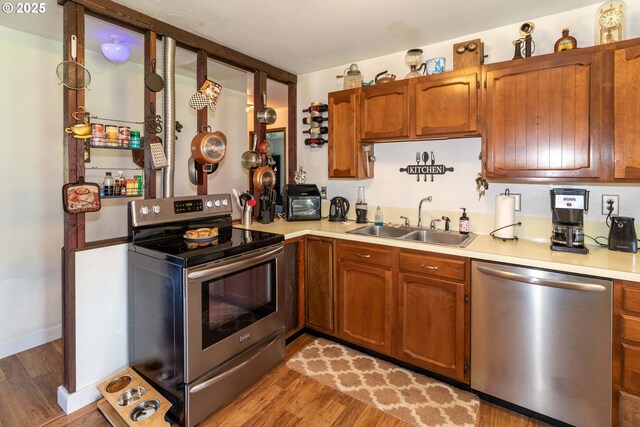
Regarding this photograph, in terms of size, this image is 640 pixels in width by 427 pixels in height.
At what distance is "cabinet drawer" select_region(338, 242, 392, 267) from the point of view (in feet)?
7.45

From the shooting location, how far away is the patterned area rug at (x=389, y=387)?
6.14 feet

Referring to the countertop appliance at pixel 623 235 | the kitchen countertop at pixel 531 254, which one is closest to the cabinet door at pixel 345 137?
the kitchen countertop at pixel 531 254

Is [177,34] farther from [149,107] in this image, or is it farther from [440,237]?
[440,237]

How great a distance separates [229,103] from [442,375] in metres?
3.60

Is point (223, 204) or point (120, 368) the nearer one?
point (120, 368)

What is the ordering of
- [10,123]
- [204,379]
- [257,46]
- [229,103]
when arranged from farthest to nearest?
1. [229,103]
2. [257,46]
3. [10,123]
4. [204,379]

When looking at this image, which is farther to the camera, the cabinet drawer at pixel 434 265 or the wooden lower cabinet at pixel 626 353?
the cabinet drawer at pixel 434 265

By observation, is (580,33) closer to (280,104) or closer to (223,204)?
(223,204)

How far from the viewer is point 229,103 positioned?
4.01 m

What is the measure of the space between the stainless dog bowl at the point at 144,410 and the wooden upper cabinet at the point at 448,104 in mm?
2376

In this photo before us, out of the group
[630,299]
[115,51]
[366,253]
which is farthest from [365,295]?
[115,51]

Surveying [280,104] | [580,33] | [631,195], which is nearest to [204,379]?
[631,195]

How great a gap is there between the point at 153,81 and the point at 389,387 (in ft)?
8.27

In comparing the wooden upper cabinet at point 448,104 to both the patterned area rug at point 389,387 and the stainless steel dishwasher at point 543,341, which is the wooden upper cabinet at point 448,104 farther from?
the patterned area rug at point 389,387
